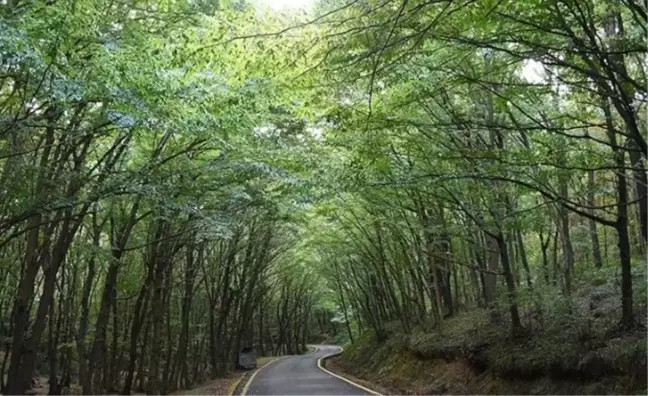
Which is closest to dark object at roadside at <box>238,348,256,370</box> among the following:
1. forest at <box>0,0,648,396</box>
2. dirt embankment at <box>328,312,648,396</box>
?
forest at <box>0,0,648,396</box>

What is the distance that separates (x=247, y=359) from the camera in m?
32.0

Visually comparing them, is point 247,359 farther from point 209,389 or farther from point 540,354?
point 540,354

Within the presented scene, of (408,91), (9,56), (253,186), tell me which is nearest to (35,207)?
(9,56)

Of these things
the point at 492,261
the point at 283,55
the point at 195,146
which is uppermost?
the point at 195,146

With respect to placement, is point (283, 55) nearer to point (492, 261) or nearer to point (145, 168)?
point (145, 168)

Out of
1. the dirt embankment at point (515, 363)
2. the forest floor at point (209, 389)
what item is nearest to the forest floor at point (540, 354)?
the dirt embankment at point (515, 363)

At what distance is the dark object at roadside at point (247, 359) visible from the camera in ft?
104

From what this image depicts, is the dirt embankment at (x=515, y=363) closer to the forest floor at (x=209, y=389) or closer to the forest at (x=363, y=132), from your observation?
the forest at (x=363, y=132)

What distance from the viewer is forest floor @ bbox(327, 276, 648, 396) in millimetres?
8023

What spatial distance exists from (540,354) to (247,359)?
81.0 feet

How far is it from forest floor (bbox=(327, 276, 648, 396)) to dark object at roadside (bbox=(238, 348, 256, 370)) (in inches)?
610

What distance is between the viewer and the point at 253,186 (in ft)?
53.7

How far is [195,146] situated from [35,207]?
5211mm

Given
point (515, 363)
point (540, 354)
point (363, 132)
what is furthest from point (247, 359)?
point (363, 132)
